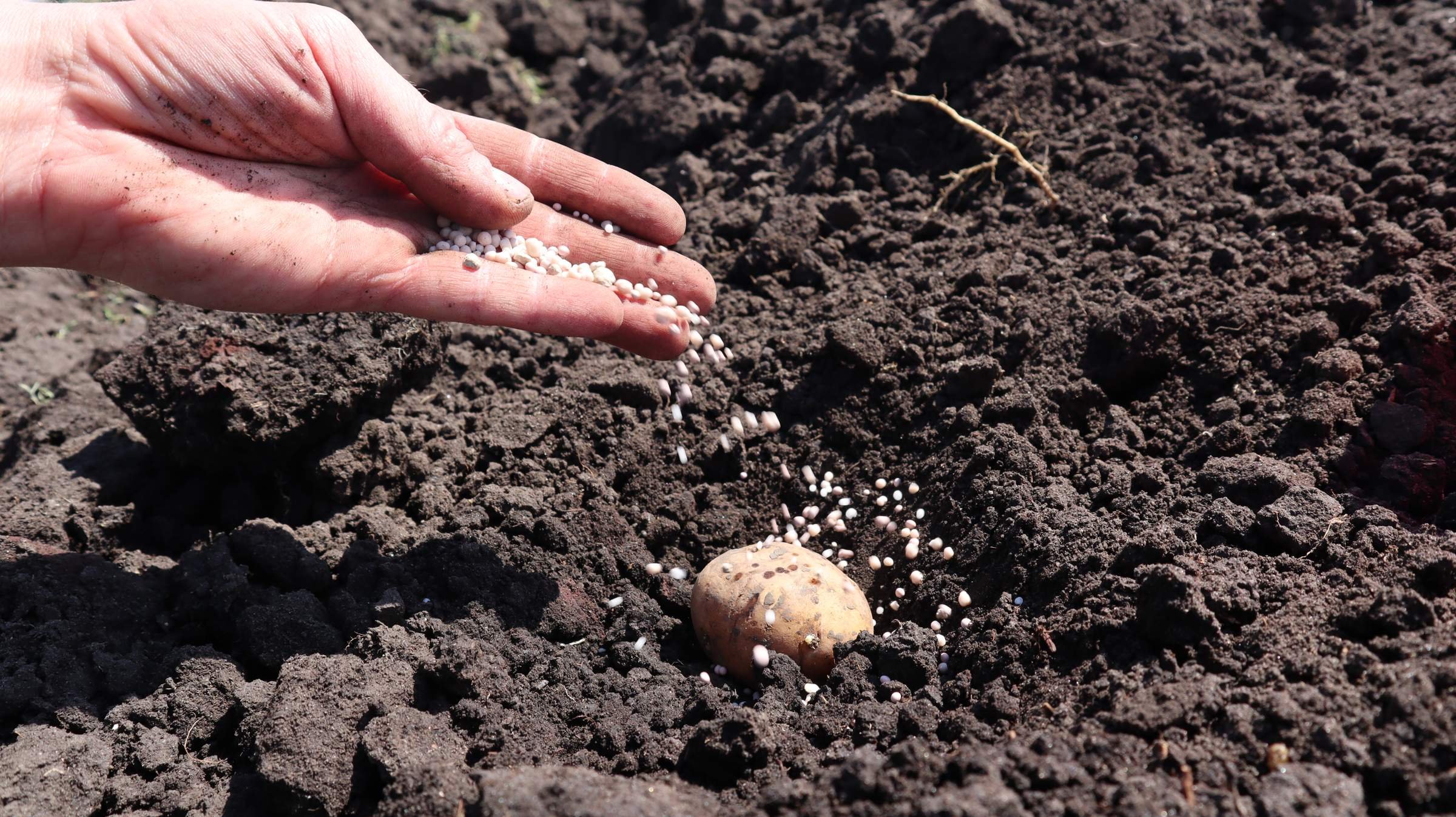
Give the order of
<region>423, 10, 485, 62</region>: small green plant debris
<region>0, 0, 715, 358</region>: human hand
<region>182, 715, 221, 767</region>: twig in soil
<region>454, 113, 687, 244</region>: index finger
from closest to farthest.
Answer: <region>182, 715, 221, 767</region>: twig in soil
<region>0, 0, 715, 358</region>: human hand
<region>454, 113, 687, 244</region>: index finger
<region>423, 10, 485, 62</region>: small green plant debris

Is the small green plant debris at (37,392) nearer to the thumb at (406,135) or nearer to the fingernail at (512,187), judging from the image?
the thumb at (406,135)

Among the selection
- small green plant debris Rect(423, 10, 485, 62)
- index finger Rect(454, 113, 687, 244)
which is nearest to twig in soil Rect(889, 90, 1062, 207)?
index finger Rect(454, 113, 687, 244)

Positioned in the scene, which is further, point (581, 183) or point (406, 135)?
point (581, 183)

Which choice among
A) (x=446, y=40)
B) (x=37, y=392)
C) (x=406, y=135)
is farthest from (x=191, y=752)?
(x=446, y=40)

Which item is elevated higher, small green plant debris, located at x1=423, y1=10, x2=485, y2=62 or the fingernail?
small green plant debris, located at x1=423, y1=10, x2=485, y2=62

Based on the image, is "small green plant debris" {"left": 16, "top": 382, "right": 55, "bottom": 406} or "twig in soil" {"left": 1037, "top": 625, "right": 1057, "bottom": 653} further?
"small green plant debris" {"left": 16, "top": 382, "right": 55, "bottom": 406}

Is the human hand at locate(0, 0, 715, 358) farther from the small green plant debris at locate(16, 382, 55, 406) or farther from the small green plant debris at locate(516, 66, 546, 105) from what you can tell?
the small green plant debris at locate(516, 66, 546, 105)

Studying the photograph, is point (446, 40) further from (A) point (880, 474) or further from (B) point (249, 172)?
(A) point (880, 474)
